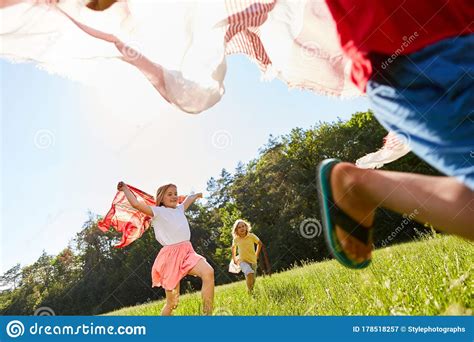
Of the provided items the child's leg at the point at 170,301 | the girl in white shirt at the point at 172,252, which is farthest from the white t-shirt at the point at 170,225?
the child's leg at the point at 170,301

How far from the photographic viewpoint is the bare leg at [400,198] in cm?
143

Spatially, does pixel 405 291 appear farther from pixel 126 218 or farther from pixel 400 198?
pixel 126 218

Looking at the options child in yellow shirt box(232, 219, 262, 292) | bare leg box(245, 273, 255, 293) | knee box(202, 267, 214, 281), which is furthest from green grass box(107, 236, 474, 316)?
child in yellow shirt box(232, 219, 262, 292)

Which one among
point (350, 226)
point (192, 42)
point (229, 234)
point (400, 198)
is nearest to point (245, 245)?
point (192, 42)

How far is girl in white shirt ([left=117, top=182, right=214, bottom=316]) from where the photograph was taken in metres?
3.50

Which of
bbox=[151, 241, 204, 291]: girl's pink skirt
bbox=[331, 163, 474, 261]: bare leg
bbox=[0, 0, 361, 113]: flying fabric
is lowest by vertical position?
bbox=[151, 241, 204, 291]: girl's pink skirt

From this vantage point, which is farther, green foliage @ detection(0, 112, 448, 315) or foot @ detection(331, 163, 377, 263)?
green foliage @ detection(0, 112, 448, 315)

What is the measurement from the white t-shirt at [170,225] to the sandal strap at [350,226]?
7.02 feet

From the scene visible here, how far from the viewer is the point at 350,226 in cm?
187

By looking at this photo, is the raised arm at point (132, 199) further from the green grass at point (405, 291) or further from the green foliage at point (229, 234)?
the green foliage at point (229, 234)

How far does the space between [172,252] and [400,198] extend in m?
2.46

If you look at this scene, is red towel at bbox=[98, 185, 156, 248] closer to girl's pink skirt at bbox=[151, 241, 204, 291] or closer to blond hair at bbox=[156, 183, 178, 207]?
blond hair at bbox=[156, 183, 178, 207]

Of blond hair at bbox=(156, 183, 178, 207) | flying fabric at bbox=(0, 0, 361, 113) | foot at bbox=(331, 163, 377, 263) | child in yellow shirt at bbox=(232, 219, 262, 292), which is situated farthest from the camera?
child in yellow shirt at bbox=(232, 219, 262, 292)

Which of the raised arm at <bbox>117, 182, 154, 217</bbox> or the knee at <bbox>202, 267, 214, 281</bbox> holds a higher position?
the raised arm at <bbox>117, 182, 154, 217</bbox>
